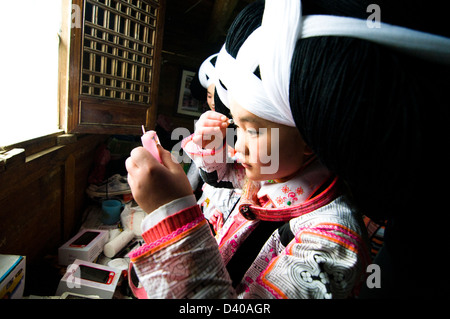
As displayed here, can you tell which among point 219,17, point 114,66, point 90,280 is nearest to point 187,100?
point 219,17

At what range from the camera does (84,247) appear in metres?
1.92

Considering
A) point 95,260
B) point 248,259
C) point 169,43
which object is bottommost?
point 95,260

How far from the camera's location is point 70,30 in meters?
1.67

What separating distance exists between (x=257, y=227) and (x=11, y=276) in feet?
3.69

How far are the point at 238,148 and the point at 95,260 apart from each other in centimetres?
182

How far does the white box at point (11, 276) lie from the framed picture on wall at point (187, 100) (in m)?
3.93

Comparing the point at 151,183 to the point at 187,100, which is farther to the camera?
the point at 187,100

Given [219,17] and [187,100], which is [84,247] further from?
[187,100]

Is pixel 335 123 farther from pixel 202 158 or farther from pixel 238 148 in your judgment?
pixel 202 158

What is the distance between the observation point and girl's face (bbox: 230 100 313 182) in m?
0.86

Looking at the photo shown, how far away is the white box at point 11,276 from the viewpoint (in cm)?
98

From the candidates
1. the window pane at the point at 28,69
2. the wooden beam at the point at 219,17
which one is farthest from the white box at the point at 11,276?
the wooden beam at the point at 219,17

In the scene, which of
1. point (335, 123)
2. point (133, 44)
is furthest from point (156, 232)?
point (133, 44)

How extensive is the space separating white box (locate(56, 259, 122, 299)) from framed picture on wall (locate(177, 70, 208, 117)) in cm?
352
